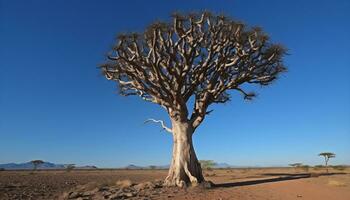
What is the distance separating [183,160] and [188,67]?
4690mm

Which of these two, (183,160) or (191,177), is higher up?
(183,160)

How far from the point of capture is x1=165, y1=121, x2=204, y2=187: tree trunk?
18.7m

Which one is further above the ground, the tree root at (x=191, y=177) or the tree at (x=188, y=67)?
the tree at (x=188, y=67)

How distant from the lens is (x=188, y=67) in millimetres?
18672

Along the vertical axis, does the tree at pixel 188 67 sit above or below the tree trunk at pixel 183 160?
above

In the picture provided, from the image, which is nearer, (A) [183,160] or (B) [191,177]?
(B) [191,177]

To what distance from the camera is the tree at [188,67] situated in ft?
60.0

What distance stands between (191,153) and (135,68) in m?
5.21

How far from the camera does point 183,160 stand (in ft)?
63.0

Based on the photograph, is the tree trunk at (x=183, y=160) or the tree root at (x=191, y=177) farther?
the tree trunk at (x=183, y=160)

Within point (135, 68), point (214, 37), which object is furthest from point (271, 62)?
point (135, 68)

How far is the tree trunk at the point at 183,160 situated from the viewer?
1870 centimetres

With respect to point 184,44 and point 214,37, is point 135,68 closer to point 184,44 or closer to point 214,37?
Result: point 184,44

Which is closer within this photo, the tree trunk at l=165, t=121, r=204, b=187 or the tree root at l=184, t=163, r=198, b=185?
the tree root at l=184, t=163, r=198, b=185
